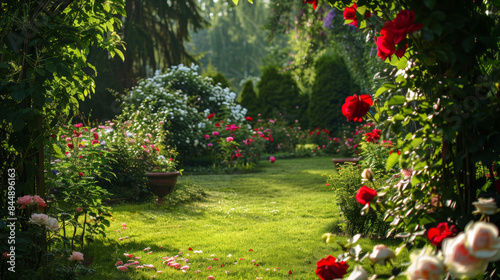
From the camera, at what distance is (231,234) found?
4367 millimetres

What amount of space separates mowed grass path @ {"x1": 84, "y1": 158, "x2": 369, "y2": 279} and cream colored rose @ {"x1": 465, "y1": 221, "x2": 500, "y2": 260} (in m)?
2.34

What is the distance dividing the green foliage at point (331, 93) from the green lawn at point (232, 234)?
7.72m

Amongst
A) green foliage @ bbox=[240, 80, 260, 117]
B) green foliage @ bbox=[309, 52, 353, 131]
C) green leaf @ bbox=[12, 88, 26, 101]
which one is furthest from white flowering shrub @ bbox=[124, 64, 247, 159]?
green leaf @ bbox=[12, 88, 26, 101]

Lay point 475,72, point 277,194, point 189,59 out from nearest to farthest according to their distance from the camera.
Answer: point 475,72 < point 277,194 < point 189,59

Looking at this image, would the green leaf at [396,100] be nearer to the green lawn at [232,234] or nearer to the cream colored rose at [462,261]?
the cream colored rose at [462,261]

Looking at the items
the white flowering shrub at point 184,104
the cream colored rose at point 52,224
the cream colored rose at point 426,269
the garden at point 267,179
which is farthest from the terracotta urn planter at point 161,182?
the cream colored rose at point 426,269

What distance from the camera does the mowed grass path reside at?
327 centimetres

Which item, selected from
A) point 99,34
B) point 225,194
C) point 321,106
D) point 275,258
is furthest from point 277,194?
point 321,106

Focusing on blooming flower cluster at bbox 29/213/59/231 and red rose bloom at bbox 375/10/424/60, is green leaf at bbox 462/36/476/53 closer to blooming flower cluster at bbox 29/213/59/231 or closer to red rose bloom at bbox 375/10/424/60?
red rose bloom at bbox 375/10/424/60

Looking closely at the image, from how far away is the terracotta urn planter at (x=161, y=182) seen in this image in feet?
18.2

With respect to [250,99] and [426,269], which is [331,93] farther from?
[426,269]

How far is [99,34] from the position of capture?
2.96 meters

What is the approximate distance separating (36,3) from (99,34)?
0.54 metres

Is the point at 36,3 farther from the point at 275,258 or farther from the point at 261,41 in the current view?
the point at 261,41
